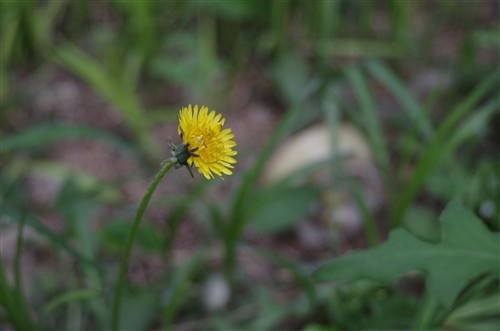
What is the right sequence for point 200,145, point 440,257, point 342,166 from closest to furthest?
point 200,145 < point 440,257 < point 342,166

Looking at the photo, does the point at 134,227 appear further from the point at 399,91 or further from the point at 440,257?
the point at 399,91

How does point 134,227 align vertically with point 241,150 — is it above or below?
below

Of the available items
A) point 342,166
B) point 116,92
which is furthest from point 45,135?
point 342,166

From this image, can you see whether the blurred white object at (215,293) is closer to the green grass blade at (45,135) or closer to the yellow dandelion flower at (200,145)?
the green grass blade at (45,135)

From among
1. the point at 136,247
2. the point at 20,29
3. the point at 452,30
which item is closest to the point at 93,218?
the point at 136,247

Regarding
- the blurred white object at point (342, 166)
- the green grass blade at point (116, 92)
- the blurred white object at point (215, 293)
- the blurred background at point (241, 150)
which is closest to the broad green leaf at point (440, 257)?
the blurred background at point (241, 150)

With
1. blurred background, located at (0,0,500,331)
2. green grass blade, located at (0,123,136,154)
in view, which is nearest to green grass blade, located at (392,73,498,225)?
blurred background, located at (0,0,500,331)
